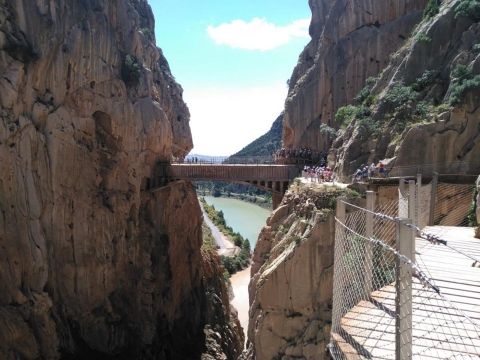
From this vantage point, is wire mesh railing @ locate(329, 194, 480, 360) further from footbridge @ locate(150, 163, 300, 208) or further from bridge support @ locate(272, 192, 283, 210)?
bridge support @ locate(272, 192, 283, 210)

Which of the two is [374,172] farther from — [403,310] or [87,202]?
[87,202]

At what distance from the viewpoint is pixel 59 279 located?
2392 cm

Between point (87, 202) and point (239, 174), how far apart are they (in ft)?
31.0

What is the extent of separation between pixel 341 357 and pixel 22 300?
1950 centimetres

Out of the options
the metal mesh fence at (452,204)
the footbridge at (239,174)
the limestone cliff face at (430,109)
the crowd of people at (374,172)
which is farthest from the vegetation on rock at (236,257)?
the metal mesh fence at (452,204)

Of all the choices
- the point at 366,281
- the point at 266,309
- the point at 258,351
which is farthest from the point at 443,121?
the point at 366,281

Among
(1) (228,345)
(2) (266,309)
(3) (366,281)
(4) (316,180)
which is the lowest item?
(1) (228,345)

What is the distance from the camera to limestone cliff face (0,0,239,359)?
71.7 ft

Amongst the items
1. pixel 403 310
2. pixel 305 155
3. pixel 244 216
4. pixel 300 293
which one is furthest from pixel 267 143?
pixel 403 310

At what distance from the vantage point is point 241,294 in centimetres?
5131

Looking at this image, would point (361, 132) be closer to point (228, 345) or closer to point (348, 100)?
point (348, 100)

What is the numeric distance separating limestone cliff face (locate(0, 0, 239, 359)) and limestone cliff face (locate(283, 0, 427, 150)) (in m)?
11.8

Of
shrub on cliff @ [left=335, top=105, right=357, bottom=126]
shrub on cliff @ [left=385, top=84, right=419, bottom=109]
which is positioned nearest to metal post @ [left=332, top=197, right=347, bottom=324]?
shrub on cliff @ [left=385, top=84, right=419, bottom=109]

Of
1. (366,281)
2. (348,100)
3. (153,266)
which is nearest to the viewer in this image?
(366,281)
